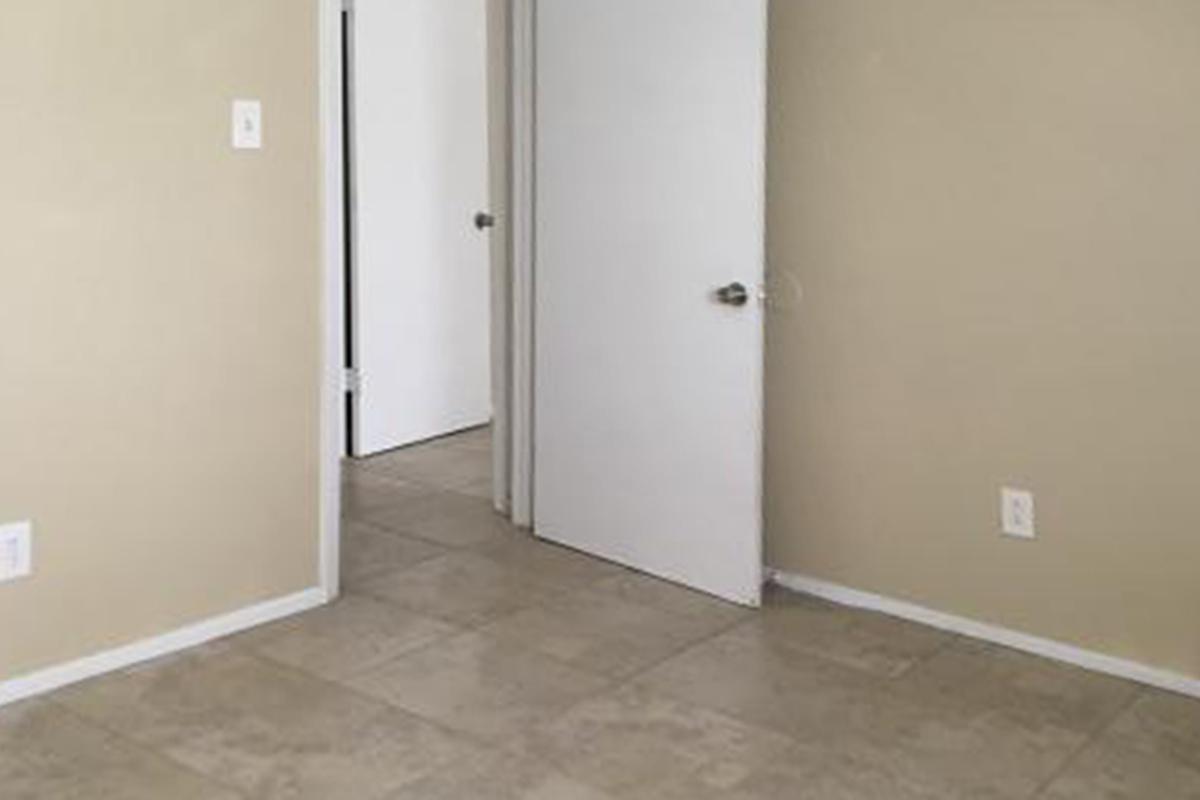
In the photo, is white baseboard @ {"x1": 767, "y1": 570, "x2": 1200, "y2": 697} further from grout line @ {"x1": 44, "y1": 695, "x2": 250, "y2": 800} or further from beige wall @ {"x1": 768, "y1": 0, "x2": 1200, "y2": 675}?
grout line @ {"x1": 44, "y1": 695, "x2": 250, "y2": 800}

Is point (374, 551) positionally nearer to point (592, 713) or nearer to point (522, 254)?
point (522, 254)

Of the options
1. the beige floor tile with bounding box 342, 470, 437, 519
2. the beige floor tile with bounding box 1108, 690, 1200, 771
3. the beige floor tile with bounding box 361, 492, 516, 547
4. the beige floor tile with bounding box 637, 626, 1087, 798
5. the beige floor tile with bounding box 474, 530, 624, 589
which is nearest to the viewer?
the beige floor tile with bounding box 637, 626, 1087, 798

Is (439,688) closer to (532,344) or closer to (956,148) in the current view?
(532,344)

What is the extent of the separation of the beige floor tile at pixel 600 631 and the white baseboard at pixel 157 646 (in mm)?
541

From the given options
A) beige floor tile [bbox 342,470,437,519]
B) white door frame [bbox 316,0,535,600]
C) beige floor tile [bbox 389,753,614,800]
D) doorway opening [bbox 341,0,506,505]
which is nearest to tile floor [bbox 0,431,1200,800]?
beige floor tile [bbox 389,753,614,800]

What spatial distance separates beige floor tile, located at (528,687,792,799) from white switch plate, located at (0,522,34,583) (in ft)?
3.88

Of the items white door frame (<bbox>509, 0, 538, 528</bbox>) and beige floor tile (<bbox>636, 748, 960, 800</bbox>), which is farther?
white door frame (<bbox>509, 0, 538, 528</bbox>)

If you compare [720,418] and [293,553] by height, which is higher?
[720,418]

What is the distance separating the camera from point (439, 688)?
312 cm

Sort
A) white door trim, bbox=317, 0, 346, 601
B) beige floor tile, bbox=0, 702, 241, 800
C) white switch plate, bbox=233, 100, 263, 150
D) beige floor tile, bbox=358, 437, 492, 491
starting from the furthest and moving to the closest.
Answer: beige floor tile, bbox=358, 437, 492, 491 → white door trim, bbox=317, 0, 346, 601 → white switch plate, bbox=233, 100, 263, 150 → beige floor tile, bbox=0, 702, 241, 800

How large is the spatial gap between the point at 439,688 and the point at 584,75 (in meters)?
1.78

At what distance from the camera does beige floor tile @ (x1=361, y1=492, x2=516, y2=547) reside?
4.29 metres

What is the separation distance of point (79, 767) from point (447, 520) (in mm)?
1895

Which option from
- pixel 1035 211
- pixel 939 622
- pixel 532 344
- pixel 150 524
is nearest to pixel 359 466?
pixel 532 344
